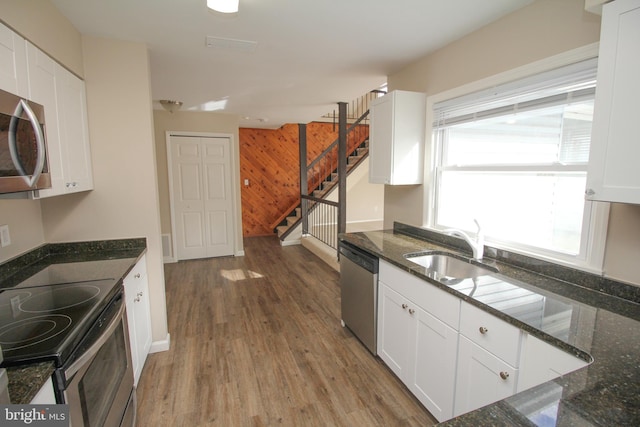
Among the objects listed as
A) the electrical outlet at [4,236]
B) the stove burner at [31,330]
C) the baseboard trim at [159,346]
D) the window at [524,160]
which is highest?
the window at [524,160]

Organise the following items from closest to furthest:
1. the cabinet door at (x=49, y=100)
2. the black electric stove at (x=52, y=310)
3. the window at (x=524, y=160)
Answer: the black electric stove at (x=52, y=310) → the cabinet door at (x=49, y=100) → the window at (x=524, y=160)

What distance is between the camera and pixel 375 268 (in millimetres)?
2381

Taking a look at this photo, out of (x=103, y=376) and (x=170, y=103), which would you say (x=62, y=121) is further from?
(x=170, y=103)

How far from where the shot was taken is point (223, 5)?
164 centimetres

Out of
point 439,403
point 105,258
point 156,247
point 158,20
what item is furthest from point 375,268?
point 158,20

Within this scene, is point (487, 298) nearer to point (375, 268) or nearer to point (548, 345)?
point (548, 345)

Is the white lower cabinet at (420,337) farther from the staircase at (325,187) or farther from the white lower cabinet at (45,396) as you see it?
the staircase at (325,187)

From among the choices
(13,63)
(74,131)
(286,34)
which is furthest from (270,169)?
(13,63)

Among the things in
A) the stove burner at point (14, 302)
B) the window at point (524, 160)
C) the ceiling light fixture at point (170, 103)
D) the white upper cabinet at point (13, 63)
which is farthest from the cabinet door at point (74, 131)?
the window at point (524, 160)

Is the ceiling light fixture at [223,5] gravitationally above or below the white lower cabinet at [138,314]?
above

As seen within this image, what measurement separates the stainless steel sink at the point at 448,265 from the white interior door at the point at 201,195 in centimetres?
388

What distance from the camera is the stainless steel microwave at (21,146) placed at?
48.0 inches

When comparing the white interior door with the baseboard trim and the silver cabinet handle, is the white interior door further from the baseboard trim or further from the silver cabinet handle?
the silver cabinet handle

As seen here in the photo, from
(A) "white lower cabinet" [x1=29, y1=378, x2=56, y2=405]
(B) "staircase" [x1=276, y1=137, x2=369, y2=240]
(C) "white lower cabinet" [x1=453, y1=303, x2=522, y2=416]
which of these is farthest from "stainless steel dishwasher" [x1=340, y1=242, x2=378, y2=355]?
(B) "staircase" [x1=276, y1=137, x2=369, y2=240]
